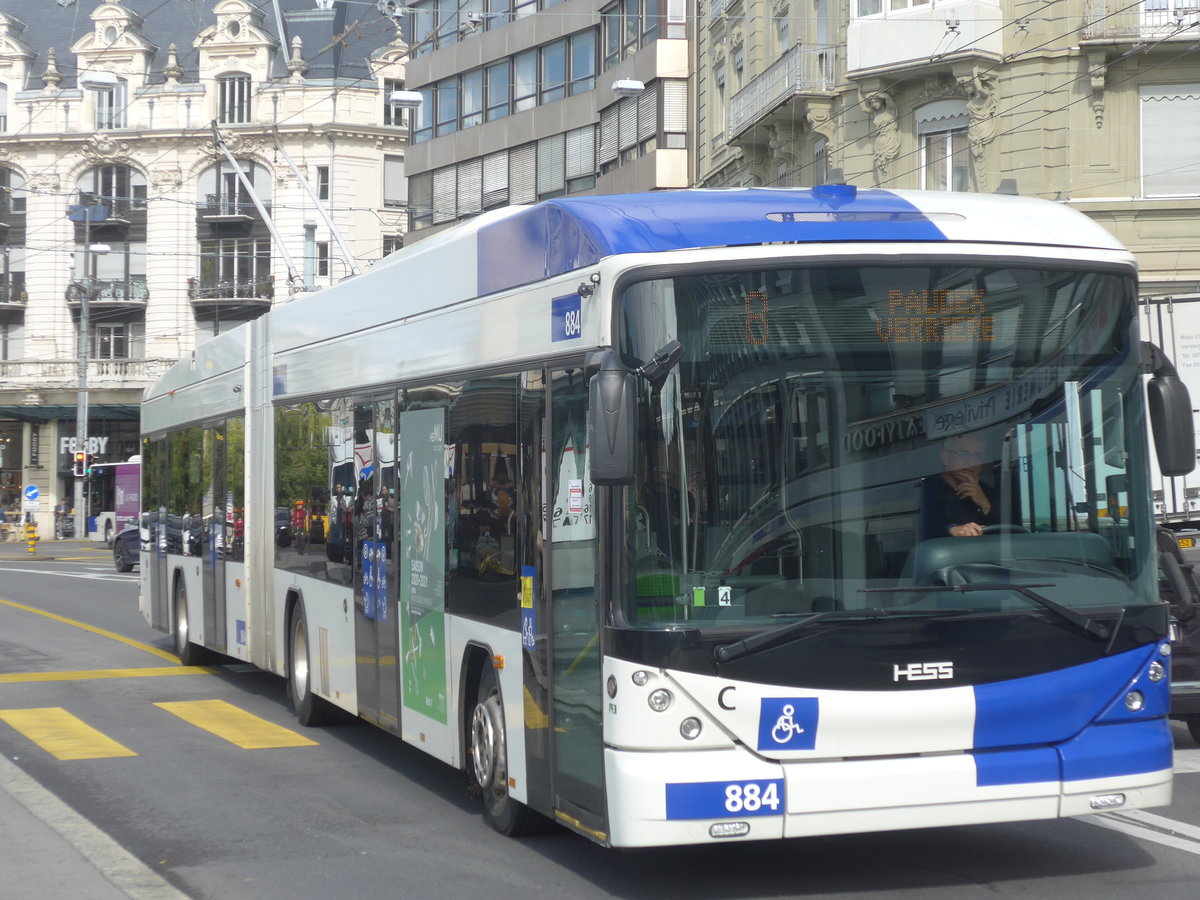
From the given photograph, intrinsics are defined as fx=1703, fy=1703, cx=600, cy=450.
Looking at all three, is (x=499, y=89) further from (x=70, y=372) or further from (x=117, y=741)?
(x=117, y=741)

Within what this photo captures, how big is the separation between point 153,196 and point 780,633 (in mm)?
59534

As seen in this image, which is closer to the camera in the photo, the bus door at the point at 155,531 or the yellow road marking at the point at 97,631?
the bus door at the point at 155,531

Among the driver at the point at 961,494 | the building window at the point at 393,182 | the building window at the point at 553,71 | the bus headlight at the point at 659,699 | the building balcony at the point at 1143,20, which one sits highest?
the building window at the point at 393,182

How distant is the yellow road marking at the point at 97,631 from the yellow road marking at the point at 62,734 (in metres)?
4.03

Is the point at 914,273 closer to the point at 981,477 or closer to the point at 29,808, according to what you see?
the point at 981,477

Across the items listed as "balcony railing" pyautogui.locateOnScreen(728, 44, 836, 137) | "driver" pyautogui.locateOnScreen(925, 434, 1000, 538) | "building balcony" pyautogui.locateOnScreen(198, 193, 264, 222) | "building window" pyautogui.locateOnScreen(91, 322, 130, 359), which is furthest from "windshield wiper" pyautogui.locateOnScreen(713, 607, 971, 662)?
"building window" pyautogui.locateOnScreen(91, 322, 130, 359)

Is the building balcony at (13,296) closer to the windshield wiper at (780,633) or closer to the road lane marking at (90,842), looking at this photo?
the road lane marking at (90,842)

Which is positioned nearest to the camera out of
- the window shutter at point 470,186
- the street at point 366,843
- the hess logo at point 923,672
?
the hess logo at point 923,672

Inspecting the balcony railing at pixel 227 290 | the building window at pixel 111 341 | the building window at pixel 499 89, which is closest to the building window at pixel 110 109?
the balcony railing at pixel 227 290

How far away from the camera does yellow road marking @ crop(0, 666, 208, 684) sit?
1504 cm

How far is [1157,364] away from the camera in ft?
22.3

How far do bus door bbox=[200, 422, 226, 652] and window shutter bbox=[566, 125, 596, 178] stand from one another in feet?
78.6

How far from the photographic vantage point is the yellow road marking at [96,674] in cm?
1504

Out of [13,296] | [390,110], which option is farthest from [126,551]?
[13,296]
